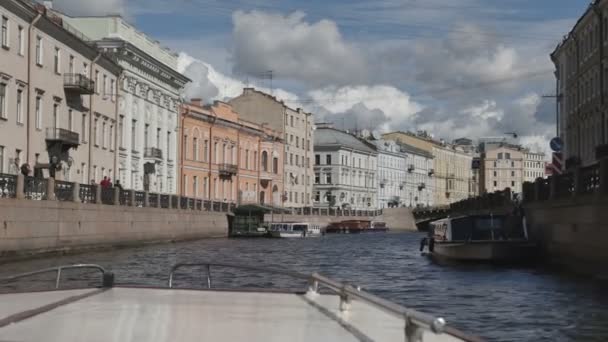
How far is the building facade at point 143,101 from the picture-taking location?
5416cm

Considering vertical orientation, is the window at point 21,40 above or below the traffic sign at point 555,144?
above

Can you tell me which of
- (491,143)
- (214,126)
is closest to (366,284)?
(214,126)

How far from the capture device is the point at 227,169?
74.4 meters

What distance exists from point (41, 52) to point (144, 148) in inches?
732

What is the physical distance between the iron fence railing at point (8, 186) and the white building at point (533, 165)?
A: 161 m

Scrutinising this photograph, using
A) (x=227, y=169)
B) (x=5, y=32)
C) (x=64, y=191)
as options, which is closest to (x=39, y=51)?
(x=5, y=32)

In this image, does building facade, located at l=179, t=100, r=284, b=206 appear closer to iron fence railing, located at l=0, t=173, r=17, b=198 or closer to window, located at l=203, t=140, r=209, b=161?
window, located at l=203, t=140, r=209, b=161

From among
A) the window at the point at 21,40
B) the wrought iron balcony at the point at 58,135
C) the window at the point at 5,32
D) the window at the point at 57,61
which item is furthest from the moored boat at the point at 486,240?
the window at the point at 57,61

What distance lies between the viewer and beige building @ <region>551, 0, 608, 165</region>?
153 ft

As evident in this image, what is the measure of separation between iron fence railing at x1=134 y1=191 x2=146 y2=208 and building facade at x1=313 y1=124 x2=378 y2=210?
199ft

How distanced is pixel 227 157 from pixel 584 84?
105ft

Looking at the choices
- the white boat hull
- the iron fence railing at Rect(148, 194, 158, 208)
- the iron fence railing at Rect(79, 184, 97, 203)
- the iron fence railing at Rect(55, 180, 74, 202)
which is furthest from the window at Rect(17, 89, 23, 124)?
the white boat hull

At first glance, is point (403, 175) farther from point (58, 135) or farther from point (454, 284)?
point (454, 284)

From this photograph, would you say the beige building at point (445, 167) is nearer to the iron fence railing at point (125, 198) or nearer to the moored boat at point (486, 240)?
the iron fence railing at point (125, 198)
